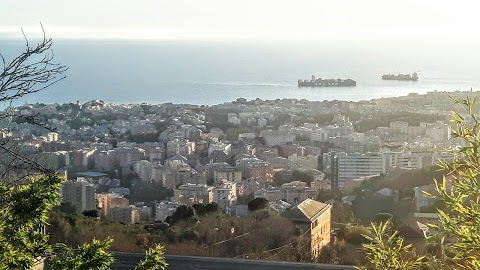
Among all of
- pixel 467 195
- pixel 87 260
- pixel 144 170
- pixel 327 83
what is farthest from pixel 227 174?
pixel 327 83

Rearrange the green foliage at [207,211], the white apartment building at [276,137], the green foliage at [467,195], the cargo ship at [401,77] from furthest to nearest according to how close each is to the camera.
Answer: the cargo ship at [401,77], the white apartment building at [276,137], the green foliage at [207,211], the green foliage at [467,195]

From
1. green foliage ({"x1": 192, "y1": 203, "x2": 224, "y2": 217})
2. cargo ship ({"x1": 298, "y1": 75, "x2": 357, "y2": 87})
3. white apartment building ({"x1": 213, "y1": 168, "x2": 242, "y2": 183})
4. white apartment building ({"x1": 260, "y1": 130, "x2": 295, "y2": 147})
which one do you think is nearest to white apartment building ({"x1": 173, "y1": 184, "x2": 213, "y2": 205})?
white apartment building ({"x1": 213, "y1": 168, "x2": 242, "y2": 183})

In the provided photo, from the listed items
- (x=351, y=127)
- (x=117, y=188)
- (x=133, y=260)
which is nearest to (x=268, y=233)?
(x=133, y=260)

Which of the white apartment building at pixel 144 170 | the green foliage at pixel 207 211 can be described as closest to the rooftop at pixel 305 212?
the green foliage at pixel 207 211

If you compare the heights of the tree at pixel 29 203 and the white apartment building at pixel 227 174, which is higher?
the tree at pixel 29 203

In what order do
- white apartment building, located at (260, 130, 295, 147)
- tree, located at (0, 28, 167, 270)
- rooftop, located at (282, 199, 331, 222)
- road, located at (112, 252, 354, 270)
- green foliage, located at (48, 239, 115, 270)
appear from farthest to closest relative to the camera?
1. white apartment building, located at (260, 130, 295, 147)
2. rooftop, located at (282, 199, 331, 222)
3. road, located at (112, 252, 354, 270)
4. green foliage, located at (48, 239, 115, 270)
5. tree, located at (0, 28, 167, 270)

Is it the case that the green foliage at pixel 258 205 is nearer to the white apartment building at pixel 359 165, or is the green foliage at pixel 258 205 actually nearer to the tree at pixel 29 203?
the white apartment building at pixel 359 165

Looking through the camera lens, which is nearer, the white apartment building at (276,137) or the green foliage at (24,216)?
the green foliage at (24,216)

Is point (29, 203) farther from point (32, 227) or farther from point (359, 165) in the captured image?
point (359, 165)

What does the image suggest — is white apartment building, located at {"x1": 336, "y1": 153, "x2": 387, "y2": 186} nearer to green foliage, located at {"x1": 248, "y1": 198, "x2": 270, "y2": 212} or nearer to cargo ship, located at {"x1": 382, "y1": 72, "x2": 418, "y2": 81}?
green foliage, located at {"x1": 248, "y1": 198, "x2": 270, "y2": 212}

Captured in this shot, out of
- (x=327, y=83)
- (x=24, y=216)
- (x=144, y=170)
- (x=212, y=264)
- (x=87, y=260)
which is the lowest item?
(x=144, y=170)
